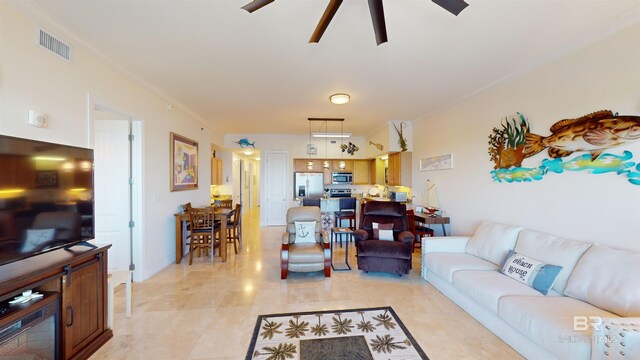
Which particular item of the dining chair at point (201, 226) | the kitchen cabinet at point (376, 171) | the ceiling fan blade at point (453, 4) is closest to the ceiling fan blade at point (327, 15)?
the ceiling fan blade at point (453, 4)

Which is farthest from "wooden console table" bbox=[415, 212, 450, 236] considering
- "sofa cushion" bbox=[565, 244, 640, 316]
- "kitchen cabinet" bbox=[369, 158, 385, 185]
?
"kitchen cabinet" bbox=[369, 158, 385, 185]

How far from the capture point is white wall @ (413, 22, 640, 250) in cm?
226

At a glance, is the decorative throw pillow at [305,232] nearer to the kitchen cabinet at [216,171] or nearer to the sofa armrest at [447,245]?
the sofa armrest at [447,245]

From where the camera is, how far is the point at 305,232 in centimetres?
420

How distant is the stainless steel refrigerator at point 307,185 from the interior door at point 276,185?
0.30m

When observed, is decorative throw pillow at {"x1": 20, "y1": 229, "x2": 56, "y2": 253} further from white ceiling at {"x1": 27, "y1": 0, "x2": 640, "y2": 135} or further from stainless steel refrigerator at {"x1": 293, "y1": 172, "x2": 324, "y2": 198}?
stainless steel refrigerator at {"x1": 293, "y1": 172, "x2": 324, "y2": 198}

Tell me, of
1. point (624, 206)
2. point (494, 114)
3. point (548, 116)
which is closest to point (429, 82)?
point (494, 114)

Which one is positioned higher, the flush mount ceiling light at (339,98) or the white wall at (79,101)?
the flush mount ceiling light at (339,98)

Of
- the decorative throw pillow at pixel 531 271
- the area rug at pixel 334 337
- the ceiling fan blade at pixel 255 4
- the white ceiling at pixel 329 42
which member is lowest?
the area rug at pixel 334 337

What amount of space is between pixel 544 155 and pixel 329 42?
273 centimetres

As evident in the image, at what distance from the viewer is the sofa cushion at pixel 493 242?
3.08 metres

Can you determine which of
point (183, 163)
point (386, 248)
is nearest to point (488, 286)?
point (386, 248)

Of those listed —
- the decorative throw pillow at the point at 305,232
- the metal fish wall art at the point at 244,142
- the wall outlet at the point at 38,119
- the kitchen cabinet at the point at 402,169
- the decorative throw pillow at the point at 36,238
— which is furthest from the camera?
the metal fish wall art at the point at 244,142

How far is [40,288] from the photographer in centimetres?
179
